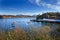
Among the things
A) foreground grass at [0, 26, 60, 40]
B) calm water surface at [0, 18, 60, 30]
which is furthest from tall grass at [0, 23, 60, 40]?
calm water surface at [0, 18, 60, 30]

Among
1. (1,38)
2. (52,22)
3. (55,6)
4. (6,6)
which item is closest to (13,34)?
(1,38)

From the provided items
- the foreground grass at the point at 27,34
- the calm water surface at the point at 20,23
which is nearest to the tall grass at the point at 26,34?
the foreground grass at the point at 27,34

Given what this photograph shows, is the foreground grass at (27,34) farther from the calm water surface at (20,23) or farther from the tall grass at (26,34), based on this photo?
the calm water surface at (20,23)

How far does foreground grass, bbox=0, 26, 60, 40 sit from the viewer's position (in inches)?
132

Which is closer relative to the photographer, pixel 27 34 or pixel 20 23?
pixel 27 34

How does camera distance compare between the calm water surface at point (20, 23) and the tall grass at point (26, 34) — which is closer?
the tall grass at point (26, 34)

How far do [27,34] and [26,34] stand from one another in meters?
0.03

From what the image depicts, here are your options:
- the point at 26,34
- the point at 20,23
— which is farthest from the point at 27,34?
the point at 20,23

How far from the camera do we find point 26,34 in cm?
348

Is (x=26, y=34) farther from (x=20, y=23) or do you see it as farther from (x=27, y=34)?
(x=20, y=23)

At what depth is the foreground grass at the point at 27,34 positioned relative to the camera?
3354 millimetres

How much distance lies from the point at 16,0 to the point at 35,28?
0.98 meters

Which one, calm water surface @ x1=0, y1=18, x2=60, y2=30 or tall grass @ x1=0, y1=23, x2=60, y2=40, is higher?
calm water surface @ x1=0, y1=18, x2=60, y2=30

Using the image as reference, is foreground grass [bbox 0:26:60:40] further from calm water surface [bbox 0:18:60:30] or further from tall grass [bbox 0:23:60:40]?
calm water surface [bbox 0:18:60:30]
